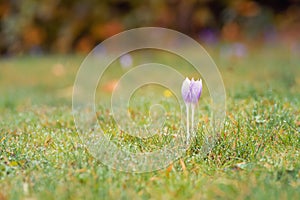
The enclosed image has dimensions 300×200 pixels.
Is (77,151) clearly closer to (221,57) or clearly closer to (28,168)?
(28,168)

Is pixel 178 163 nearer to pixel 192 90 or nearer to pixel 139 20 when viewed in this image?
pixel 192 90

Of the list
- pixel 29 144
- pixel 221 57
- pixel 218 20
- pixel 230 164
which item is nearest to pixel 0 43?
pixel 218 20

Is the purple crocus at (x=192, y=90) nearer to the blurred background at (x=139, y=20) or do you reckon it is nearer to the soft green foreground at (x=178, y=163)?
the soft green foreground at (x=178, y=163)

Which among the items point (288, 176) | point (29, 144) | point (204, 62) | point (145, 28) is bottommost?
point (288, 176)

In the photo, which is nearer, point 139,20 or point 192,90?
point 192,90

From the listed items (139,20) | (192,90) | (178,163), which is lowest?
(178,163)

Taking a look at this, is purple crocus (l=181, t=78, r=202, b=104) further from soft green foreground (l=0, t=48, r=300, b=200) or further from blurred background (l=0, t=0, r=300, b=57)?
blurred background (l=0, t=0, r=300, b=57)

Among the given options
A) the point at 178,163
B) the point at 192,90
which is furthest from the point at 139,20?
the point at 178,163

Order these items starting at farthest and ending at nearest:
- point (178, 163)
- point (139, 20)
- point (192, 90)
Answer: point (139, 20), point (192, 90), point (178, 163)

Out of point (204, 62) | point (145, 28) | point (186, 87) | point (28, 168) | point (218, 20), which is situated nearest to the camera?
point (28, 168)

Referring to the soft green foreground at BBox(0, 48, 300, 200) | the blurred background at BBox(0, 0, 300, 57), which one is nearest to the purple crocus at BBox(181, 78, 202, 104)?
the soft green foreground at BBox(0, 48, 300, 200)
